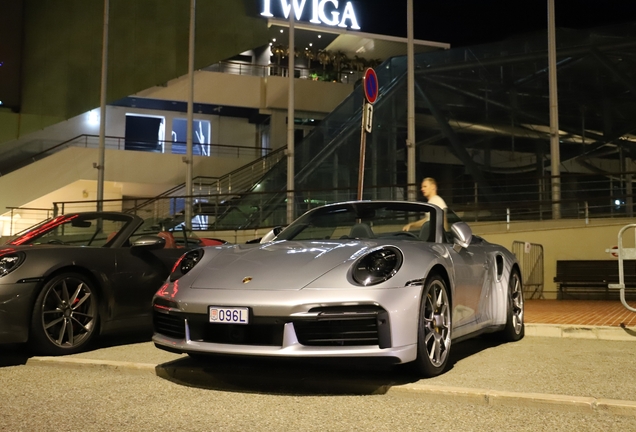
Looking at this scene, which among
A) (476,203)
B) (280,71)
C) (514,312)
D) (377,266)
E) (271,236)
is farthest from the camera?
(280,71)

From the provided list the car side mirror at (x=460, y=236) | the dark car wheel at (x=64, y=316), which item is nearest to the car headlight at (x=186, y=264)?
the dark car wheel at (x=64, y=316)

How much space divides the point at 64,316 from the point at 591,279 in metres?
10.7

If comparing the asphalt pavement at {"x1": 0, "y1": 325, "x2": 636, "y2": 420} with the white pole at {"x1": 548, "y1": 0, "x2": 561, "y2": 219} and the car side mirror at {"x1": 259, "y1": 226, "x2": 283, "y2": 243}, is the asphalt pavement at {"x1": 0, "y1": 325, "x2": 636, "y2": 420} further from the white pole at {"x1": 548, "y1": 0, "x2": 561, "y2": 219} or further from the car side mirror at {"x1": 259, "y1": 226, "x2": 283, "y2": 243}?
the white pole at {"x1": 548, "y1": 0, "x2": 561, "y2": 219}

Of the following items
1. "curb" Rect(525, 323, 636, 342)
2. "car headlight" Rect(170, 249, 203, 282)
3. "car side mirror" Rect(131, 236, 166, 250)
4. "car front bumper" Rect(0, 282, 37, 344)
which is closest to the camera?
"car headlight" Rect(170, 249, 203, 282)

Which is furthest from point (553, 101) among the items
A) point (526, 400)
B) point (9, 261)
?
point (9, 261)

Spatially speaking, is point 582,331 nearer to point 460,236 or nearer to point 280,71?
point 460,236

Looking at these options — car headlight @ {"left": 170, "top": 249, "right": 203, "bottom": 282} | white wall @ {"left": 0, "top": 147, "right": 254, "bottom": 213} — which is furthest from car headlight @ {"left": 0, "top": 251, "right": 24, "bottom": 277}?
white wall @ {"left": 0, "top": 147, "right": 254, "bottom": 213}

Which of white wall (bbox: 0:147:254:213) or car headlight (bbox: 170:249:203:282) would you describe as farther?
white wall (bbox: 0:147:254:213)

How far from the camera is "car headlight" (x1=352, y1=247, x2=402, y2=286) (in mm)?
4168

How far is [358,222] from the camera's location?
226 inches

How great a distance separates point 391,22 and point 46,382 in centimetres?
2636

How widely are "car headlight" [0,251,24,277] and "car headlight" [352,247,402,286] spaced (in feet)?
9.52

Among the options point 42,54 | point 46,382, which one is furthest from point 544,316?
point 42,54

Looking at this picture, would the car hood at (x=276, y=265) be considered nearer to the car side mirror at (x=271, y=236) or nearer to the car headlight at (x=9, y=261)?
the car side mirror at (x=271, y=236)
